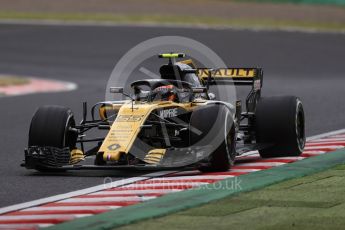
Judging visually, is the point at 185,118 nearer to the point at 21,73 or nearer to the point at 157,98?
the point at 157,98

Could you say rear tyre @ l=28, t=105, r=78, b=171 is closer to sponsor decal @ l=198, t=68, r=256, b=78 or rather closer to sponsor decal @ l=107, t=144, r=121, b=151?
sponsor decal @ l=107, t=144, r=121, b=151

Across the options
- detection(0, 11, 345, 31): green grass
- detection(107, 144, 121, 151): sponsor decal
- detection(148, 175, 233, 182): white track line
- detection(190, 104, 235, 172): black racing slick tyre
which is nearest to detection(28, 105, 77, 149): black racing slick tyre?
detection(107, 144, 121, 151): sponsor decal

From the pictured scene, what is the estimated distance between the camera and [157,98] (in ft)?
39.7

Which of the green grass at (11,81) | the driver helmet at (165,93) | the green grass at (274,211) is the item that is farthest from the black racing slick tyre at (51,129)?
the green grass at (11,81)

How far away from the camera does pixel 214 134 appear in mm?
11141

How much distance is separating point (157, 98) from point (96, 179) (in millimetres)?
1431

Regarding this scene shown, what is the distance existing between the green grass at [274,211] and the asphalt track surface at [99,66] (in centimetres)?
189

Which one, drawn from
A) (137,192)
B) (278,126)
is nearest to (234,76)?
(278,126)

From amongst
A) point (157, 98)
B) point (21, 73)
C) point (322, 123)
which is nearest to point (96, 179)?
point (157, 98)

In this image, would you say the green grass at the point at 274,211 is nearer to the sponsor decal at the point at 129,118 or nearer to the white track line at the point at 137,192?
the white track line at the point at 137,192

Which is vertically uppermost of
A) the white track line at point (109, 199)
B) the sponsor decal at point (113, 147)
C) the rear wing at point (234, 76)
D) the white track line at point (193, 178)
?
the rear wing at point (234, 76)

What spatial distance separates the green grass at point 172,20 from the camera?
39625mm

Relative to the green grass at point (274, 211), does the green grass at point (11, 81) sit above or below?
above

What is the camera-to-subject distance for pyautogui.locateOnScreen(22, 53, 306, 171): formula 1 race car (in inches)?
437
